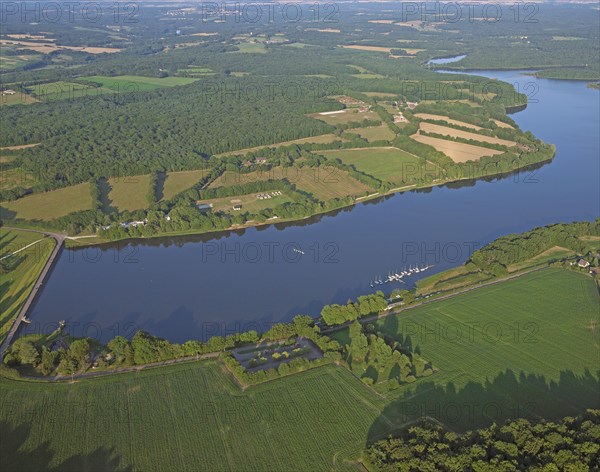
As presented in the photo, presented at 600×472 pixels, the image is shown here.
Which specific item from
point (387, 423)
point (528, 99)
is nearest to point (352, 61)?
point (528, 99)

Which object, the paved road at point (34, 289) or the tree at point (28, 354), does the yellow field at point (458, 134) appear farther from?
the tree at point (28, 354)

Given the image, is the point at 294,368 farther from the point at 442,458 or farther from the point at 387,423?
the point at 442,458

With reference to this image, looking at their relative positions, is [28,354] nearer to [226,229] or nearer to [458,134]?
[226,229]

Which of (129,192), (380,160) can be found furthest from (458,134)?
(129,192)

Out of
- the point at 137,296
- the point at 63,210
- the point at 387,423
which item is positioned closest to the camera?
the point at 387,423

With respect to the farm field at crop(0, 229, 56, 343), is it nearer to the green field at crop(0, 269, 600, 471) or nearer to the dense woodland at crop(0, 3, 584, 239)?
the dense woodland at crop(0, 3, 584, 239)

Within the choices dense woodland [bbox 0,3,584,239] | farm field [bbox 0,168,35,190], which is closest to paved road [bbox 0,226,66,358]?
dense woodland [bbox 0,3,584,239]

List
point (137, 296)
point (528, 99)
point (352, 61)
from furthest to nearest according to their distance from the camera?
point (352, 61), point (528, 99), point (137, 296)
